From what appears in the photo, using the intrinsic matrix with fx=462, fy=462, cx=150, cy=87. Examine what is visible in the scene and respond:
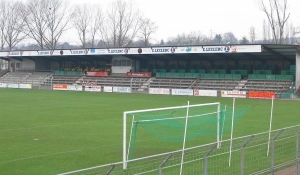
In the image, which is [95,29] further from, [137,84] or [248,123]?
[248,123]

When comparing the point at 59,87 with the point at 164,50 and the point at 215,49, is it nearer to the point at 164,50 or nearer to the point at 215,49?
the point at 164,50

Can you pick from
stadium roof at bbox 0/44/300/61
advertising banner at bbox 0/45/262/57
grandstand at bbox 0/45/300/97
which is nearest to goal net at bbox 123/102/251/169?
stadium roof at bbox 0/44/300/61

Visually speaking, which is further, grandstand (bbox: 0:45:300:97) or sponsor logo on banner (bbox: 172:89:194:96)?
sponsor logo on banner (bbox: 172:89:194:96)

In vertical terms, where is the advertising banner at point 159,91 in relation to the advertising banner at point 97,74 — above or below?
below

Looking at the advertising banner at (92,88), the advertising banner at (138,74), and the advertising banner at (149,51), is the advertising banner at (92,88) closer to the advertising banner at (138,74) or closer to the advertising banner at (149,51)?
the advertising banner at (149,51)

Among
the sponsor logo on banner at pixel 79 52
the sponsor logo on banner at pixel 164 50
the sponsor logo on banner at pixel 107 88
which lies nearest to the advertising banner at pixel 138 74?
the sponsor logo on banner at pixel 107 88

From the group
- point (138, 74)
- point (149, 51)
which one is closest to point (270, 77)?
point (149, 51)

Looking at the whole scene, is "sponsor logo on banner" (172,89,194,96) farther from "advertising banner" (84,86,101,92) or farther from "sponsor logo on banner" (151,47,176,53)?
"advertising banner" (84,86,101,92)

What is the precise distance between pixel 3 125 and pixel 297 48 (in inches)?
1399

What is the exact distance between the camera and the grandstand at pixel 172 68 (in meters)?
55.9

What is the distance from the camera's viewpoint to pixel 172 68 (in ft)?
232

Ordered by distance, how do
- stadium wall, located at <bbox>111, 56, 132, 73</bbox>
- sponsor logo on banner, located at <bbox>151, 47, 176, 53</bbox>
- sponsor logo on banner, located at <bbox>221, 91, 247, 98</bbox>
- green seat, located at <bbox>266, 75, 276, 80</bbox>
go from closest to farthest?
sponsor logo on banner, located at <bbox>221, 91, 247, 98</bbox>
green seat, located at <bbox>266, 75, 276, 80</bbox>
sponsor logo on banner, located at <bbox>151, 47, 176, 53</bbox>
stadium wall, located at <bbox>111, 56, 132, 73</bbox>

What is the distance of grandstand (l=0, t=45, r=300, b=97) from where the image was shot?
183 feet

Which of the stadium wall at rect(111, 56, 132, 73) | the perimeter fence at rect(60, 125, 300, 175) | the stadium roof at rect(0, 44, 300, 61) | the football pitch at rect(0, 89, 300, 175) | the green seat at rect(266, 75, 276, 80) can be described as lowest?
the football pitch at rect(0, 89, 300, 175)
